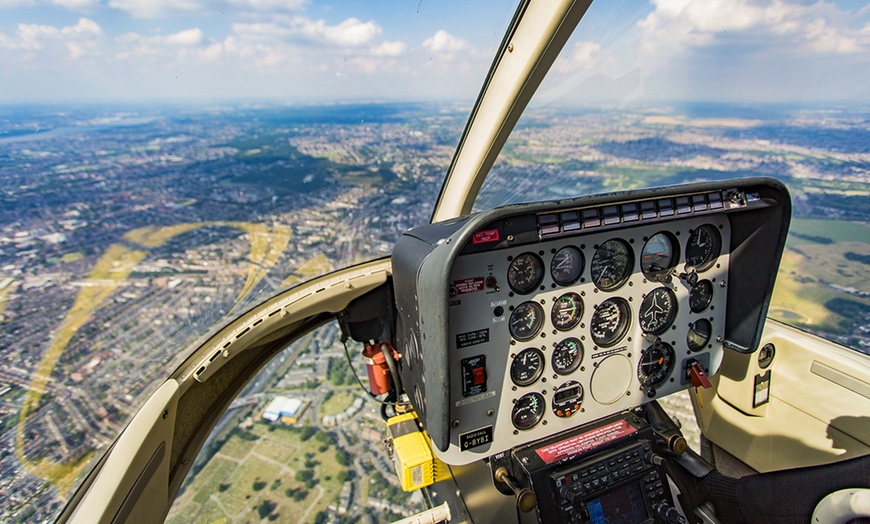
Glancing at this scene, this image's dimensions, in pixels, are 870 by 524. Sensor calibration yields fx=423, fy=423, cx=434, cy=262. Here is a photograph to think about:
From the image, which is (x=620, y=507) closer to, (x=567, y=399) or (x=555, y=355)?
(x=567, y=399)

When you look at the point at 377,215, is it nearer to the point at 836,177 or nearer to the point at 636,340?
the point at 636,340

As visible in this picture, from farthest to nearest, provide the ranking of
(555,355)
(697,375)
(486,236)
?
1. (697,375)
2. (555,355)
3. (486,236)

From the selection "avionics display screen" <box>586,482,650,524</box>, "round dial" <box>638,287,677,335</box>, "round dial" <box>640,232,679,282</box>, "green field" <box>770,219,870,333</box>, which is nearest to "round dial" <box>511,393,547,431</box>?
"avionics display screen" <box>586,482,650,524</box>

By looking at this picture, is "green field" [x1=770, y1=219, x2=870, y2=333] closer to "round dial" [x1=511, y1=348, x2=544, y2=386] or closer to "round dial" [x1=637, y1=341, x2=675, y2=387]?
"round dial" [x1=637, y1=341, x2=675, y2=387]

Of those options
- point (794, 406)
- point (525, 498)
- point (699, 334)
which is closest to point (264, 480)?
point (525, 498)

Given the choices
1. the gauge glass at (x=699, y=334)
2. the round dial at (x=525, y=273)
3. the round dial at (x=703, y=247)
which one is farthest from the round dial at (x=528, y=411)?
the round dial at (x=703, y=247)

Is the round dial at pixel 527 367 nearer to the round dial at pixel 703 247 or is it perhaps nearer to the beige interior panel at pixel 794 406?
the round dial at pixel 703 247
